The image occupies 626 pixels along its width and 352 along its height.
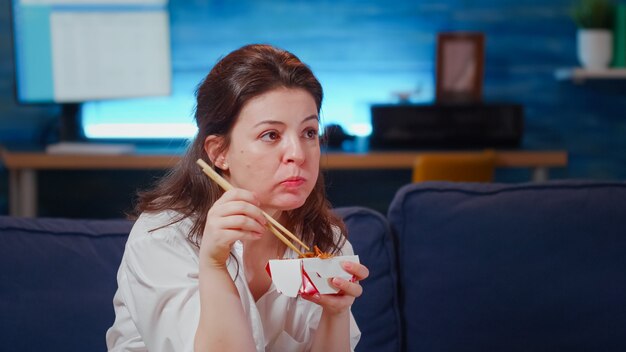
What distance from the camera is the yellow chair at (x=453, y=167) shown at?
294 cm

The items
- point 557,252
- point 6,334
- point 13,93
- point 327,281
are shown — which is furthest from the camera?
point 13,93

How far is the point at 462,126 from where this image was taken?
3373mm

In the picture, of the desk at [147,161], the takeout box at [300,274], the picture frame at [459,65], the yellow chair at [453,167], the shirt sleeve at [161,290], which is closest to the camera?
the takeout box at [300,274]

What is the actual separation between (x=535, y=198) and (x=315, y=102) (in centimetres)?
61

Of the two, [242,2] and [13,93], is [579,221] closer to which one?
[242,2]

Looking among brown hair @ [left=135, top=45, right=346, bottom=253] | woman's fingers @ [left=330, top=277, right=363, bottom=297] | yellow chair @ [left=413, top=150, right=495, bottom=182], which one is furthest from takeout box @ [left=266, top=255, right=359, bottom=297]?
yellow chair @ [left=413, top=150, right=495, bottom=182]

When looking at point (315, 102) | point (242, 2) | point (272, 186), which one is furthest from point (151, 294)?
point (242, 2)

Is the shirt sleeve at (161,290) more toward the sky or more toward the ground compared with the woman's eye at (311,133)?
more toward the ground

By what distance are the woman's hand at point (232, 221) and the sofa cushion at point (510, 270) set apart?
1.98 feet

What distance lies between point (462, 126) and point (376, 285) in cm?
183

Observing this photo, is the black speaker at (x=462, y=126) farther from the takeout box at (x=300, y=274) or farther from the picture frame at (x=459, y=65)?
the takeout box at (x=300, y=274)

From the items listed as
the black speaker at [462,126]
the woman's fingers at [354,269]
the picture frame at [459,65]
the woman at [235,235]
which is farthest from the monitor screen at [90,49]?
the woman's fingers at [354,269]

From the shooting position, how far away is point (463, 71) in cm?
361

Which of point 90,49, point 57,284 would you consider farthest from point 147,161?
point 57,284
